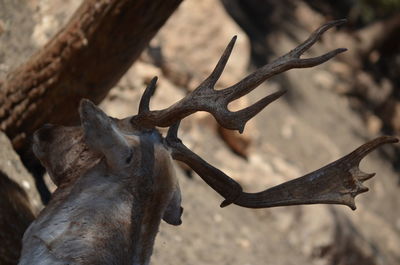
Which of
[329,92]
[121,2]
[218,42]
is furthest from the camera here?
[329,92]

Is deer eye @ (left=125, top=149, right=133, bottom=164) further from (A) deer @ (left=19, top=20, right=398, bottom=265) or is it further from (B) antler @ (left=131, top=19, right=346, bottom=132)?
(B) antler @ (left=131, top=19, right=346, bottom=132)

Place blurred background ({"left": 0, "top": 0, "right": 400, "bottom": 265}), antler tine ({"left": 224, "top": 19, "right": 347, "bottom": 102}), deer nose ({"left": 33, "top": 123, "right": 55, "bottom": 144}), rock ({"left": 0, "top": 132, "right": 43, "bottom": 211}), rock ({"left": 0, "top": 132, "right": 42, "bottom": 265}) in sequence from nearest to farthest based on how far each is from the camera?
antler tine ({"left": 224, "top": 19, "right": 347, "bottom": 102}), deer nose ({"left": 33, "top": 123, "right": 55, "bottom": 144}), rock ({"left": 0, "top": 132, "right": 42, "bottom": 265}), rock ({"left": 0, "top": 132, "right": 43, "bottom": 211}), blurred background ({"left": 0, "top": 0, "right": 400, "bottom": 265})

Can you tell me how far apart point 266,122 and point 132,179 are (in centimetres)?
813

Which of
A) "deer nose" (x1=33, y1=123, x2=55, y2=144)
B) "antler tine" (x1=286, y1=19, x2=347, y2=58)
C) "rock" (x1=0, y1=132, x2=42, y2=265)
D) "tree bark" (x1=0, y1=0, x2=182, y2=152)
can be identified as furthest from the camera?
"tree bark" (x1=0, y1=0, x2=182, y2=152)

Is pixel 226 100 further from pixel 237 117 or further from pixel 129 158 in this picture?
pixel 129 158

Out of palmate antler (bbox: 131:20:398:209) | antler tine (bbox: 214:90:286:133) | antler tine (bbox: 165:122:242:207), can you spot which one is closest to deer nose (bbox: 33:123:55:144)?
palmate antler (bbox: 131:20:398:209)

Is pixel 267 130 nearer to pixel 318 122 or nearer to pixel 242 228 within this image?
pixel 318 122

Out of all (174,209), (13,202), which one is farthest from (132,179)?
(13,202)

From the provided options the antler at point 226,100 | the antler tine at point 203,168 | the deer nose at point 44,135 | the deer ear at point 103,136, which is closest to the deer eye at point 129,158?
the deer ear at point 103,136

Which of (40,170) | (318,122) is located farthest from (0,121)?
(318,122)

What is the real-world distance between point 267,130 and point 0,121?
259 inches

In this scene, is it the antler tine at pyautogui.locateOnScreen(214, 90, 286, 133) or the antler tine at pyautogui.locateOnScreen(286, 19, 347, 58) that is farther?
the antler tine at pyautogui.locateOnScreen(286, 19, 347, 58)

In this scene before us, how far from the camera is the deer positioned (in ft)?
11.2

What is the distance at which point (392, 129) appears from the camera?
14.7 meters
